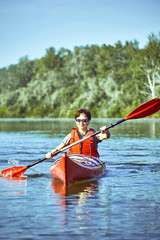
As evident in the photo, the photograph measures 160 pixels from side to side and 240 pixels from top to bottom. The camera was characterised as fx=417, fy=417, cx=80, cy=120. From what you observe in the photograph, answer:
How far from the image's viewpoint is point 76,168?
6.04 meters

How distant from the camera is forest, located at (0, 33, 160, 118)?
4106cm

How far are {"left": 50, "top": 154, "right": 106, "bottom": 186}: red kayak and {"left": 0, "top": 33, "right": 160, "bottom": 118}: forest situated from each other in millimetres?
33273

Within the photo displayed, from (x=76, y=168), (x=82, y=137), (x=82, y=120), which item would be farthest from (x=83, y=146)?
(x=76, y=168)

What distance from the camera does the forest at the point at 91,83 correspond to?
1617 inches

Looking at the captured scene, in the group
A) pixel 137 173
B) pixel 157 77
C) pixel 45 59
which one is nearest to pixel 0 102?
pixel 45 59

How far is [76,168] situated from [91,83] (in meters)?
40.7

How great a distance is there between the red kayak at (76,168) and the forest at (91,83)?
33273 mm

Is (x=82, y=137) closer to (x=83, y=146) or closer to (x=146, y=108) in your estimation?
(x=83, y=146)

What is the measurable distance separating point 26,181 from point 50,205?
6.45 ft

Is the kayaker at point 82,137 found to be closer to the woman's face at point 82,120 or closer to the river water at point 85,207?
the woman's face at point 82,120

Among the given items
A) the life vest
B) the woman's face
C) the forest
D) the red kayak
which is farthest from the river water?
the forest

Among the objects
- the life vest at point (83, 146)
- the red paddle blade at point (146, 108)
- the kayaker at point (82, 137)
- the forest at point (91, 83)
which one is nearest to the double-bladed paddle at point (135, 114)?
the red paddle blade at point (146, 108)

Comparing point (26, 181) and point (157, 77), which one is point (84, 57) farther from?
point (26, 181)

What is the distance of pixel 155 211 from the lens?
14.2ft
